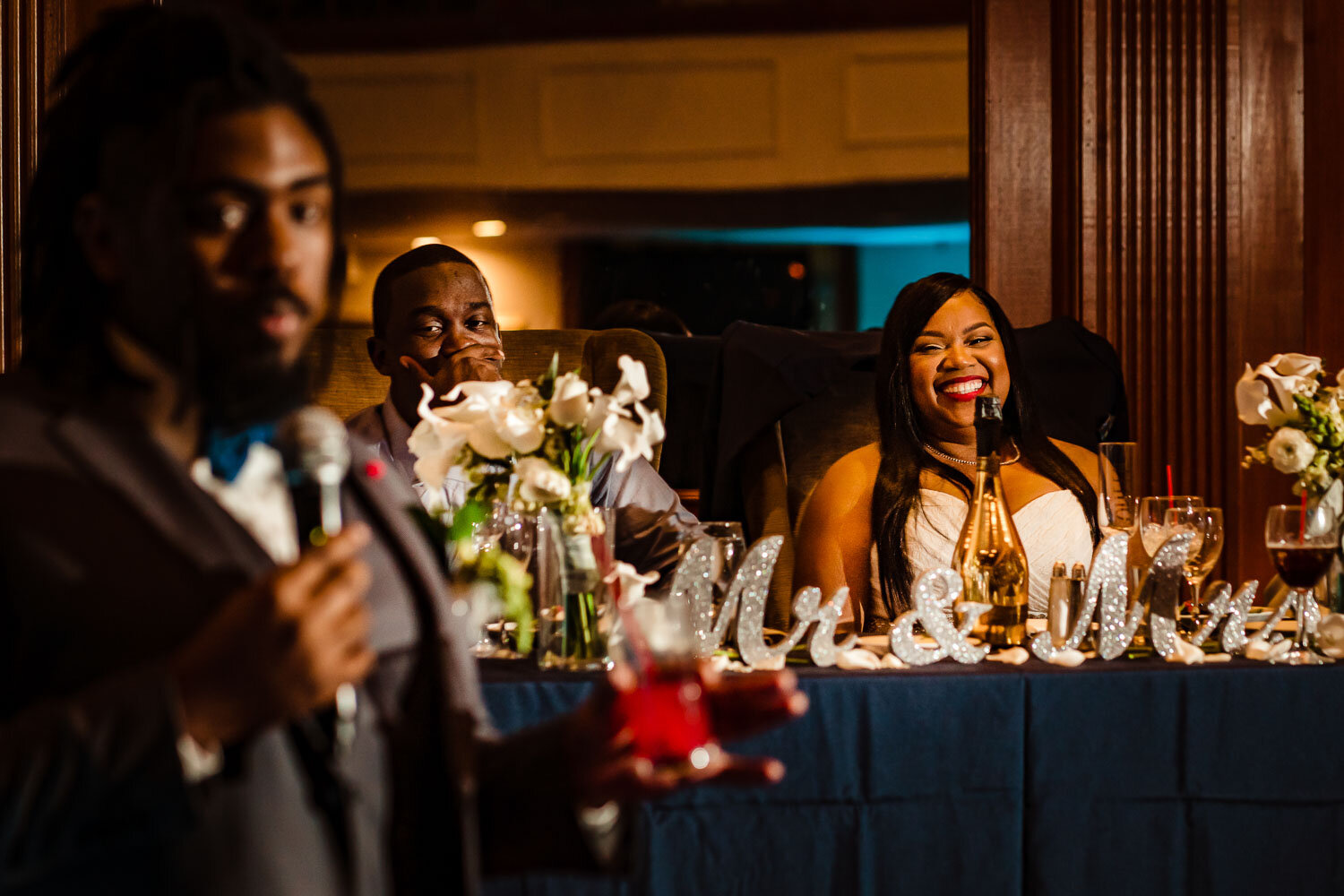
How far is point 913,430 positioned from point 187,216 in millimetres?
2069

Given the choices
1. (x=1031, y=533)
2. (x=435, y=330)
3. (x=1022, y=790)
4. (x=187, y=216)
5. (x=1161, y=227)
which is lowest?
(x=1022, y=790)

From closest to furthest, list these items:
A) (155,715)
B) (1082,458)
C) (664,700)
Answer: (155,715), (664,700), (1082,458)

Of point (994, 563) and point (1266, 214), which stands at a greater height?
point (1266, 214)

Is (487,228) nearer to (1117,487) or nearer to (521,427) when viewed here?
(1117,487)

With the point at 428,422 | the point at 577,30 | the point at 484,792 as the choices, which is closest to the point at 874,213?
the point at 577,30

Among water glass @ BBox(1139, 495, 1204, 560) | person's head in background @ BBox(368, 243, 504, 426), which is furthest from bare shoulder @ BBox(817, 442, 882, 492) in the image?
water glass @ BBox(1139, 495, 1204, 560)

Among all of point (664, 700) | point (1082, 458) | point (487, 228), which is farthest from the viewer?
point (487, 228)

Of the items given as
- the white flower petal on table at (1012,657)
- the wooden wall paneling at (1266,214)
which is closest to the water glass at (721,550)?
the white flower petal on table at (1012,657)

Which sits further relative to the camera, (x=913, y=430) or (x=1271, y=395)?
(x=913, y=430)

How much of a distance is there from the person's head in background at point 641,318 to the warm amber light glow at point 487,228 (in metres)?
0.44

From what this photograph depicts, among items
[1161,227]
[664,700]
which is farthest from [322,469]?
[1161,227]

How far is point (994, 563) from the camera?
1.84m

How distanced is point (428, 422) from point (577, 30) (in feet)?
9.52

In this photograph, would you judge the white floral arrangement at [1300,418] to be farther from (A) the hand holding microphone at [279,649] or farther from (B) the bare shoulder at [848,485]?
(A) the hand holding microphone at [279,649]
